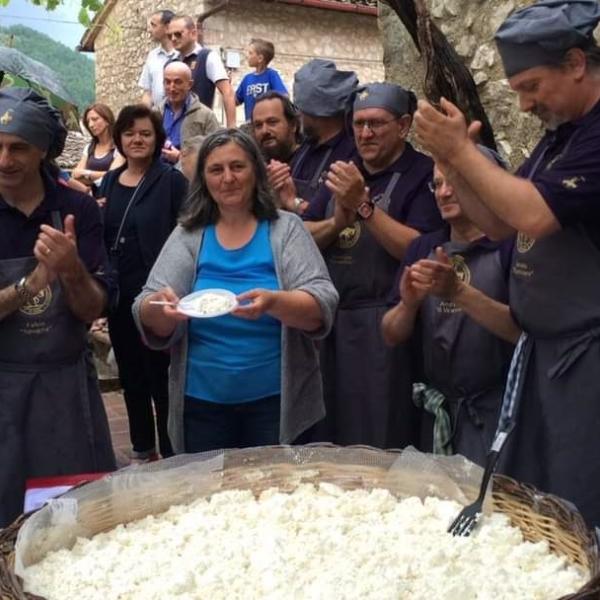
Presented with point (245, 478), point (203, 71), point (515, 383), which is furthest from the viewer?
point (203, 71)

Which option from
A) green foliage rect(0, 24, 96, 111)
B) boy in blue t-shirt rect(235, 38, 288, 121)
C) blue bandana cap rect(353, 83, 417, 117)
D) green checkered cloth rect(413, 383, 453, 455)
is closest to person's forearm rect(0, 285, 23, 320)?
green checkered cloth rect(413, 383, 453, 455)

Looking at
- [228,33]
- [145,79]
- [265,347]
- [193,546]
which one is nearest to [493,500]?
[193,546]

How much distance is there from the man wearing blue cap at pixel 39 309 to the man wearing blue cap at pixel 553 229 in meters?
1.29

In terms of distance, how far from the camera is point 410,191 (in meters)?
3.48

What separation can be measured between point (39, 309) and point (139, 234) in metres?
1.56

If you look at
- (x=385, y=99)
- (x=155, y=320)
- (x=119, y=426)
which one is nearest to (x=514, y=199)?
(x=155, y=320)

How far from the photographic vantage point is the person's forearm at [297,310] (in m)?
2.80

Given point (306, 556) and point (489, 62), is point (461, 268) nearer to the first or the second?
point (306, 556)

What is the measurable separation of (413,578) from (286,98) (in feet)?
10.7

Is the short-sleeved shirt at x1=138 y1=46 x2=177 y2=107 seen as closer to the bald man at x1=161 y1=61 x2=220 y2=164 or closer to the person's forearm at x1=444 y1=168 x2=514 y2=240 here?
the bald man at x1=161 y1=61 x2=220 y2=164

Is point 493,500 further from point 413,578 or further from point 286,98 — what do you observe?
point 286,98

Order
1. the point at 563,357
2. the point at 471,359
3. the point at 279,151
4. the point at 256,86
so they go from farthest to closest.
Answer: the point at 256,86, the point at 279,151, the point at 471,359, the point at 563,357

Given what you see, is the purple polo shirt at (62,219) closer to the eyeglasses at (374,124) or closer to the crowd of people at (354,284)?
the crowd of people at (354,284)

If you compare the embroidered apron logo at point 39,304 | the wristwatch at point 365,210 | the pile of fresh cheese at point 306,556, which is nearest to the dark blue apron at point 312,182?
the wristwatch at point 365,210
